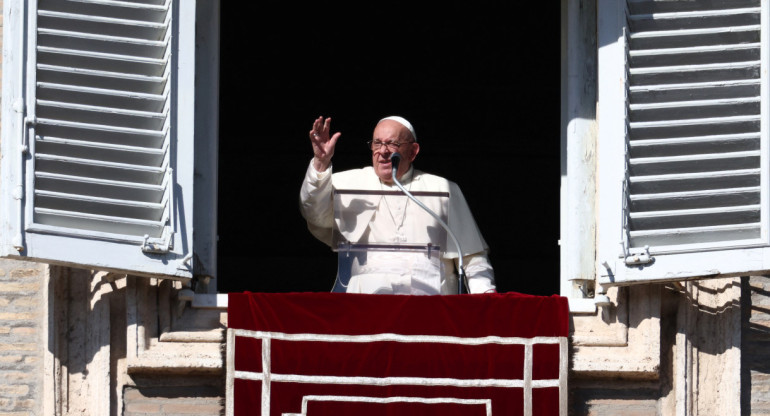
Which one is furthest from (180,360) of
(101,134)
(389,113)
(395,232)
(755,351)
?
(389,113)

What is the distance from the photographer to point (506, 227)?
12.8 meters

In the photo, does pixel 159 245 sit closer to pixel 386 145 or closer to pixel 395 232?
pixel 395 232

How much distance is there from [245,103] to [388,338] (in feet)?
15.7

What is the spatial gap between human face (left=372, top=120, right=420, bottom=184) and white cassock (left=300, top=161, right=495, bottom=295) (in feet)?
0.25

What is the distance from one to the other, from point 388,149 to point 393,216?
1.30ft

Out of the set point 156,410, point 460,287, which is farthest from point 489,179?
point 156,410

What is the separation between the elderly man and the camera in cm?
860

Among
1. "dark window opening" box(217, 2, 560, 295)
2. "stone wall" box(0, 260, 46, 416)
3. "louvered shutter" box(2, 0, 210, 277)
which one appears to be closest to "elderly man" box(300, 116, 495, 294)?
"louvered shutter" box(2, 0, 210, 277)

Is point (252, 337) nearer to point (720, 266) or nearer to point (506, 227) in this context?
point (720, 266)

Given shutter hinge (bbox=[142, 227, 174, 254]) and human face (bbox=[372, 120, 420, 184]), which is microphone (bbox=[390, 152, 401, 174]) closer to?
human face (bbox=[372, 120, 420, 184])

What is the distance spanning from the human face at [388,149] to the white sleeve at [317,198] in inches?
13.5

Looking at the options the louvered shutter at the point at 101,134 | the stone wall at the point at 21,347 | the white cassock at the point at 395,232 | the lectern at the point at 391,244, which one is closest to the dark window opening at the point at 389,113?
the white cassock at the point at 395,232

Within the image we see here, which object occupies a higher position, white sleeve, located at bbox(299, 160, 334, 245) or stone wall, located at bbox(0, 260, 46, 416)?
white sleeve, located at bbox(299, 160, 334, 245)

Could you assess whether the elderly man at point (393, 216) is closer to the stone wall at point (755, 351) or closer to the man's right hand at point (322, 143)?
the man's right hand at point (322, 143)
